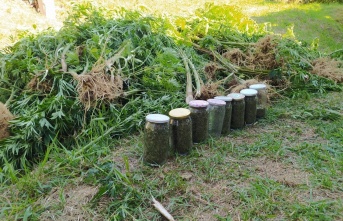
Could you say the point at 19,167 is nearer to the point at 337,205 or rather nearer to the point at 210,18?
the point at 337,205

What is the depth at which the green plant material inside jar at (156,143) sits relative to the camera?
2424 millimetres

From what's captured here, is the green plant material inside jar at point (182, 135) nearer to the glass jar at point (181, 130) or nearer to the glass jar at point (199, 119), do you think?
the glass jar at point (181, 130)

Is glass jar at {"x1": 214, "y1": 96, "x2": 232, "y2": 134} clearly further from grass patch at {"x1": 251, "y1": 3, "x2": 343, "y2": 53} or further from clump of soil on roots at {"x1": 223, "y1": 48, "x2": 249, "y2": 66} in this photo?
grass patch at {"x1": 251, "y1": 3, "x2": 343, "y2": 53}

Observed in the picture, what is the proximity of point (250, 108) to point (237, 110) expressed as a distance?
7.0 inches

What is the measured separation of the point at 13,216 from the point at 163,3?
7.82 m

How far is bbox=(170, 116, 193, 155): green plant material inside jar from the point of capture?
2.58 metres

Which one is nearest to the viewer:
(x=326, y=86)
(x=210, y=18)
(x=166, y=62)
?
(x=166, y=62)

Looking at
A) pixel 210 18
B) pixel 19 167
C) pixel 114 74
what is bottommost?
pixel 19 167

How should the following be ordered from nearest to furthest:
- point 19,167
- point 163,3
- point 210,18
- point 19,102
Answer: point 19,167
point 19,102
point 210,18
point 163,3

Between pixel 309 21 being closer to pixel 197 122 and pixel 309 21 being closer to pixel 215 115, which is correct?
pixel 215 115

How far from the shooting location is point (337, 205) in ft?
6.75

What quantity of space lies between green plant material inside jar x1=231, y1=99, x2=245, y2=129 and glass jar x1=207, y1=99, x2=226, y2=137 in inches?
9.1

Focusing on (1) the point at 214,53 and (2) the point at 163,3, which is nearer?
(1) the point at 214,53

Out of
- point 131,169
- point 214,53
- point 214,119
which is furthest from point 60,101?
point 214,53
